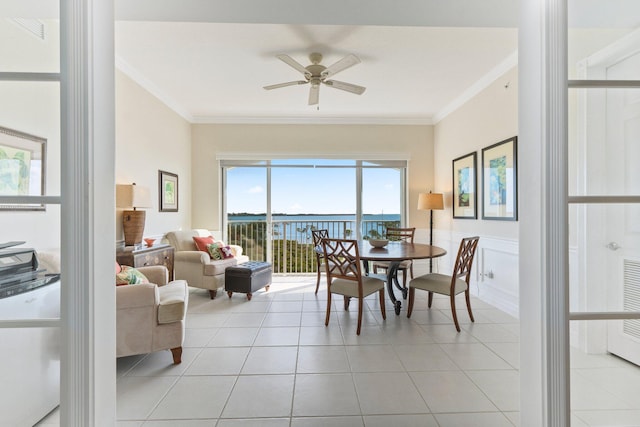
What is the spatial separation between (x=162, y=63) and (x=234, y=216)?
9.34 feet

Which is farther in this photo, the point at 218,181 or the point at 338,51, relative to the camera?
the point at 218,181

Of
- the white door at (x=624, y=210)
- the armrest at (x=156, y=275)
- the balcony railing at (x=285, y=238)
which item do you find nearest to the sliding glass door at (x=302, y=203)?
the balcony railing at (x=285, y=238)

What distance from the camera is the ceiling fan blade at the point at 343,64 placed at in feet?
9.42

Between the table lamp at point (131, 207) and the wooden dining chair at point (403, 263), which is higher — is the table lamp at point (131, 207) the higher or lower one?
the higher one

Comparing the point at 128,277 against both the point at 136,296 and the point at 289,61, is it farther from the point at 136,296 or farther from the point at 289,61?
the point at 289,61

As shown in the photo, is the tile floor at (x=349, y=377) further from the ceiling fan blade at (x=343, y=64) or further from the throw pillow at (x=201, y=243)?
the ceiling fan blade at (x=343, y=64)

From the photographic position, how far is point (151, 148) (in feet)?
13.5

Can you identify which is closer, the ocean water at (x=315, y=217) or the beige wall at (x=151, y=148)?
the beige wall at (x=151, y=148)

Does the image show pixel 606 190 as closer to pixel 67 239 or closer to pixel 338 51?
pixel 67 239

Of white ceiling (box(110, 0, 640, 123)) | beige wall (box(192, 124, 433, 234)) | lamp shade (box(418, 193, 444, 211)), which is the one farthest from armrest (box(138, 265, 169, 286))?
lamp shade (box(418, 193, 444, 211))

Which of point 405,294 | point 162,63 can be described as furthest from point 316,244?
point 162,63

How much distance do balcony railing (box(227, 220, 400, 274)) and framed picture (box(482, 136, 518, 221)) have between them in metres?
2.04

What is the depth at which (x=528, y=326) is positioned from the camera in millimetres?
1129

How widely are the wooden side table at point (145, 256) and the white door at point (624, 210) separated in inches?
147
